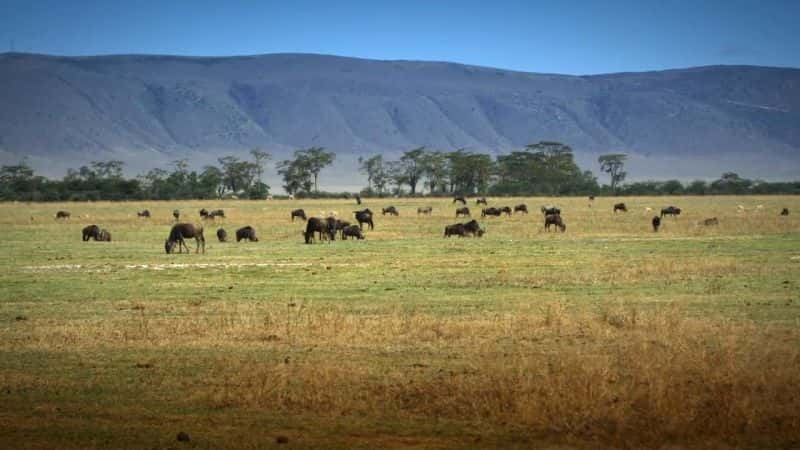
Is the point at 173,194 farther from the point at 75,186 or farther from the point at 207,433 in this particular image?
the point at 207,433

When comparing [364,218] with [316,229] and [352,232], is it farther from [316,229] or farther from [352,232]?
[316,229]

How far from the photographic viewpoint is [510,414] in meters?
11.3

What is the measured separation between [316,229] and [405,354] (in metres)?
25.5

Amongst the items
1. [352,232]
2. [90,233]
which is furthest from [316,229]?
[90,233]

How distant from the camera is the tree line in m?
108

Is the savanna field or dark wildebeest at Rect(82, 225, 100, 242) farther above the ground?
dark wildebeest at Rect(82, 225, 100, 242)

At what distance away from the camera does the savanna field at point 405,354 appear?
10.8 m

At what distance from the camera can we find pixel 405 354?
14398mm

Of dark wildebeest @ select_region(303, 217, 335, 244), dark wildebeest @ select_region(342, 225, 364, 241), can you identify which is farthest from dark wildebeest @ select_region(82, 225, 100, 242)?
dark wildebeest @ select_region(342, 225, 364, 241)

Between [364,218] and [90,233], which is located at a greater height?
[364,218]

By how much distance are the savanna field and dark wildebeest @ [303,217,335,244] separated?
34.1ft

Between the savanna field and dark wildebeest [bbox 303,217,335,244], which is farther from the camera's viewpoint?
dark wildebeest [bbox 303,217,335,244]

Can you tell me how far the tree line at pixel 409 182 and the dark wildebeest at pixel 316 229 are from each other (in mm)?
68478

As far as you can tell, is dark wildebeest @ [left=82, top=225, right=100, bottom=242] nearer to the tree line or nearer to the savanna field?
the savanna field
